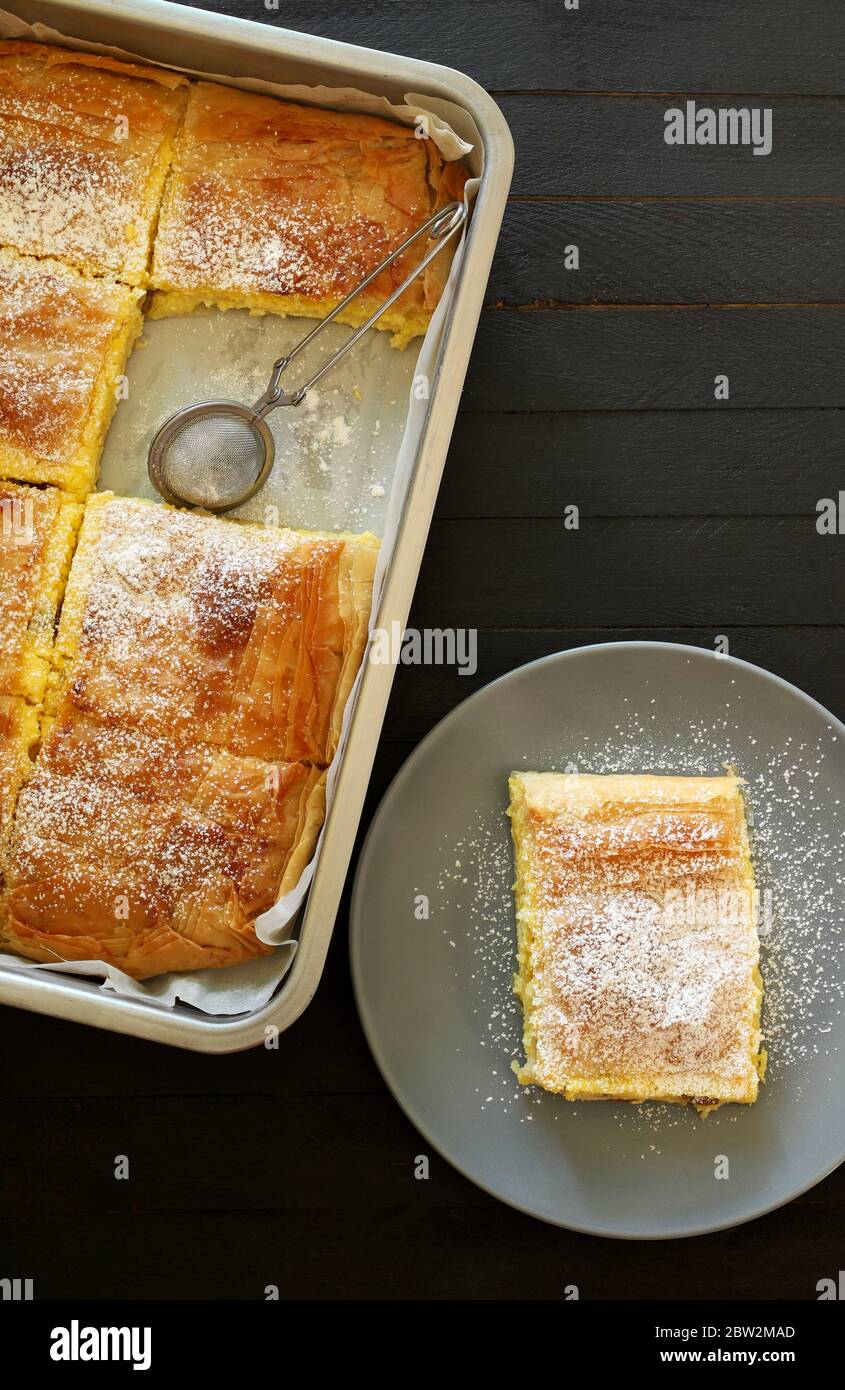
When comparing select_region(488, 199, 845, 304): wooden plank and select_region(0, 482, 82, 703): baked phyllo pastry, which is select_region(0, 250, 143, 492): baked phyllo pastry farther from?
select_region(488, 199, 845, 304): wooden plank

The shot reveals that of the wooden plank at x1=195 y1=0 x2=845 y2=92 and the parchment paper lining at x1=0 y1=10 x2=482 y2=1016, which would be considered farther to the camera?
the wooden plank at x1=195 y1=0 x2=845 y2=92

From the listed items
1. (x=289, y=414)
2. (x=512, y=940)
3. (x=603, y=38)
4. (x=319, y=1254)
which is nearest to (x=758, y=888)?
(x=512, y=940)

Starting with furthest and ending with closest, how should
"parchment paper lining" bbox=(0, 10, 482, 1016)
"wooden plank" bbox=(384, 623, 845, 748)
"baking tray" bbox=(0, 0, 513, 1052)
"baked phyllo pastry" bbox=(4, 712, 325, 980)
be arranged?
"wooden plank" bbox=(384, 623, 845, 748)
"parchment paper lining" bbox=(0, 10, 482, 1016)
"baked phyllo pastry" bbox=(4, 712, 325, 980)
"baking tray" bbox=(0, 0, 513, 1052)

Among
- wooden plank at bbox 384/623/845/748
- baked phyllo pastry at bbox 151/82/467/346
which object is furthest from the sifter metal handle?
wooden plank at bbox 384/623/845/748

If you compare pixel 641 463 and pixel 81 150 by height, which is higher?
pixel 81 150

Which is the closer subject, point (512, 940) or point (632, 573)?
point (512, 940)

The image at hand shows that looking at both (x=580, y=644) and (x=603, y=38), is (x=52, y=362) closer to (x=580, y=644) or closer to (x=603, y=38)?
(x=580, y=644)

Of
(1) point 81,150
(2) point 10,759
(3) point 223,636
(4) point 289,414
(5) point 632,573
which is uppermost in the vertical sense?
(1) point 81,150
